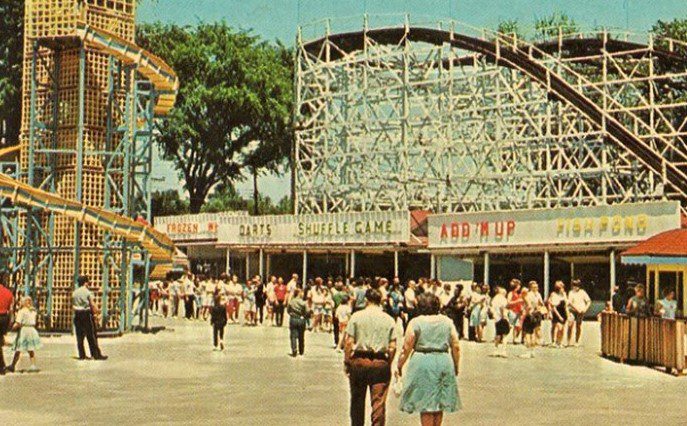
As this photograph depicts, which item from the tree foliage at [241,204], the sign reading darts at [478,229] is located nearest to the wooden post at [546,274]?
the sign reading darts at [478,229]

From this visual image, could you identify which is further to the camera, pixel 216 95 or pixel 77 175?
pixel 216 95

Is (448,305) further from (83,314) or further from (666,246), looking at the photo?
(83,314)

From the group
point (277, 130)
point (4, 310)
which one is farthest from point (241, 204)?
point (4, 310)

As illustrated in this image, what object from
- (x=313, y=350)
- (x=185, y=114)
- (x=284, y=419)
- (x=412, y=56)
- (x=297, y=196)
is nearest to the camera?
(x=284, y=419)

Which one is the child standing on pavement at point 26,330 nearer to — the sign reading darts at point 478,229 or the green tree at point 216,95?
the sign reading darts at point 478,229

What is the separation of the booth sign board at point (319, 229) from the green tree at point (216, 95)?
55.5 feet

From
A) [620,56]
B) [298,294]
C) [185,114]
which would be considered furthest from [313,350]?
[185,114]

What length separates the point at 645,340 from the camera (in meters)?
21.8

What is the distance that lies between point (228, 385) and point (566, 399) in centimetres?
490

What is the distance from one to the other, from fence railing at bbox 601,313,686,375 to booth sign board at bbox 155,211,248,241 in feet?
118

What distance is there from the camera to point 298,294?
24.1m

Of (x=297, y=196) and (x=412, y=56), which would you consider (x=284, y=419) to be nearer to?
(x=412, y=56)

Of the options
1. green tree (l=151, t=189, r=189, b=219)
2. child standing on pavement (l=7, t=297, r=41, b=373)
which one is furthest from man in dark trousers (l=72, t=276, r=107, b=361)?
green tree (l=151, t=189, r=189, b=219)

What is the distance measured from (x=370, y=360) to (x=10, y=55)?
5187 cm
